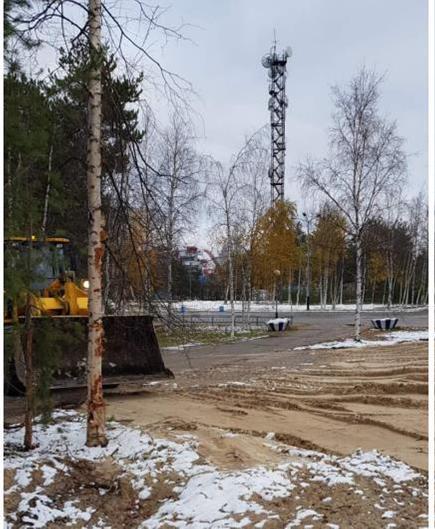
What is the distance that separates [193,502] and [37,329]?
2.37m

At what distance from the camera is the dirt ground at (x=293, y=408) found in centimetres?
605

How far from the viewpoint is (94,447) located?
5598 millimetres

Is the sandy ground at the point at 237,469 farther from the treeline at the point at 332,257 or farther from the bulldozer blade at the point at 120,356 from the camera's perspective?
the treeline at the point at 332,257

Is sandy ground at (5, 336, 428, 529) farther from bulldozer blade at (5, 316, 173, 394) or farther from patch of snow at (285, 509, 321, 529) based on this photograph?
bulldozer blade at (5, 316, 173, 394)

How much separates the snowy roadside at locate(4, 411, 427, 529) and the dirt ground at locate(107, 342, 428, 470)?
0.40 meters

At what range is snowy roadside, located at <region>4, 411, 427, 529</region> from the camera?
13.2 feet

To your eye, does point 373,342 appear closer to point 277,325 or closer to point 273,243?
point 277,325

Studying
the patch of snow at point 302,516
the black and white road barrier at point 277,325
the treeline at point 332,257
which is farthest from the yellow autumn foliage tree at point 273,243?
the patch of snow at point 302,516

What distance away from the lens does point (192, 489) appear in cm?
449

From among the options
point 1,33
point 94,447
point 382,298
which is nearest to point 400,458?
point 94,447

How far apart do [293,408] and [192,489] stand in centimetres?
402

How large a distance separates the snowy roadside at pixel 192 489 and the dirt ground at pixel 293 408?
40cm

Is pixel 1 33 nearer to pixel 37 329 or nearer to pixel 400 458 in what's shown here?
pixel 37 329

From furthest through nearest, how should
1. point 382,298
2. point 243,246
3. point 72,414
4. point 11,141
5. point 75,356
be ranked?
point 382,298, point 243,246, point 75,356, point 72,414, point 11,141
